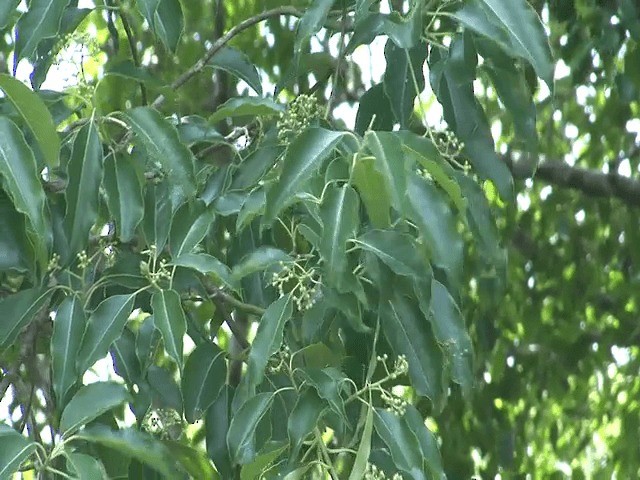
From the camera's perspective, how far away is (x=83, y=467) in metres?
1.00

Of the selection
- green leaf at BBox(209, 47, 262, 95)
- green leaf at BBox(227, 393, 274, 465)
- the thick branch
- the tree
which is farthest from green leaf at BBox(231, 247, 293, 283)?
the thick branch

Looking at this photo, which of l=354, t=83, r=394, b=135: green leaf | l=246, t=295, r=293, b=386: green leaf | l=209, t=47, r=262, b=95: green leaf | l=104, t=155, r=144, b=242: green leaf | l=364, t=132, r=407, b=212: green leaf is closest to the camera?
l=364, t=132, r=407, b=212: green leaf

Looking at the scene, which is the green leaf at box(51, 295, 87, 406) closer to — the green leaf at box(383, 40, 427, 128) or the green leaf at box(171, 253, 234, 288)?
the green leaf at box(171, 253, 234, 288)

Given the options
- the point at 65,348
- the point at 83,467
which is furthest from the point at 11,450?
the point at 65,348

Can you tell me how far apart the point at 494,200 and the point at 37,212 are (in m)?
1.59

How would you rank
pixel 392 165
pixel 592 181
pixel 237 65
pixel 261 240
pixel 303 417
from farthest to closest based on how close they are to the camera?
pixel 592 181 → pixel 237 65 → pixel 261 240 → pixel 303 417 → pixel 392 165

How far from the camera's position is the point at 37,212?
1005 millimetres

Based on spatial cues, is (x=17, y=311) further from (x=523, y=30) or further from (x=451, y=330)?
(x=523, y=30)

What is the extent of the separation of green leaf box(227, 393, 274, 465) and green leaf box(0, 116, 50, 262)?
0.75ft

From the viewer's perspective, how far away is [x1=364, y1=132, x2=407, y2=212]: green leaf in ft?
3.20

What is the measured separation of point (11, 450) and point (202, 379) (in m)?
0.31

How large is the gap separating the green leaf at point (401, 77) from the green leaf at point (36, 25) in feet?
0.95

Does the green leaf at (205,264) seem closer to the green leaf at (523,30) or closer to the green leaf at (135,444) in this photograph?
the green leaf at (135,444)

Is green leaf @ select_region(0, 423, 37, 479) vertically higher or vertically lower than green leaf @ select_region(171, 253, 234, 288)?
lower
